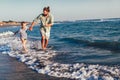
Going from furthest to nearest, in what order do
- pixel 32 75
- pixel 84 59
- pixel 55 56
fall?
pixel 55 56 < pixel 84 59 < pixel 32 75

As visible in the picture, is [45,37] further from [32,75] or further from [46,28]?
[32,75]

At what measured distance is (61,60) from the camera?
12133 mm

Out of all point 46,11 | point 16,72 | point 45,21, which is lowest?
point 16,72

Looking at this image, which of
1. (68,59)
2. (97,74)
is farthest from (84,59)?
(97,74)

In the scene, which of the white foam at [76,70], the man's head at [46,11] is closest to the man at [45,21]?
the man's head at [46,11]

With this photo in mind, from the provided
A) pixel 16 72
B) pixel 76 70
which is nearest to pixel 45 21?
pixel 16 72

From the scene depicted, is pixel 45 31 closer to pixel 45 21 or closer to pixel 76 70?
pixel 45 21

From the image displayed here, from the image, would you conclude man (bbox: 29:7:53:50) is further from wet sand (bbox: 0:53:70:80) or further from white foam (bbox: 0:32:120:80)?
white foam (bbox: 0:32:120:80)

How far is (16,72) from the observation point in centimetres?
991

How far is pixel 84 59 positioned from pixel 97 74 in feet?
9.81

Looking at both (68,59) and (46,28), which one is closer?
(68,59)

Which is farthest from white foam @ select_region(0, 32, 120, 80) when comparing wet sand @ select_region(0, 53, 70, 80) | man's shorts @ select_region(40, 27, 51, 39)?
man's shorts @ select_region(40, 27, 51, 39)

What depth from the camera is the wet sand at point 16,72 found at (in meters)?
9.07

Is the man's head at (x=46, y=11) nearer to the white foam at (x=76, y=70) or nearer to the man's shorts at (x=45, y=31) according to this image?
the man's shorts at (x=45, y=31)
